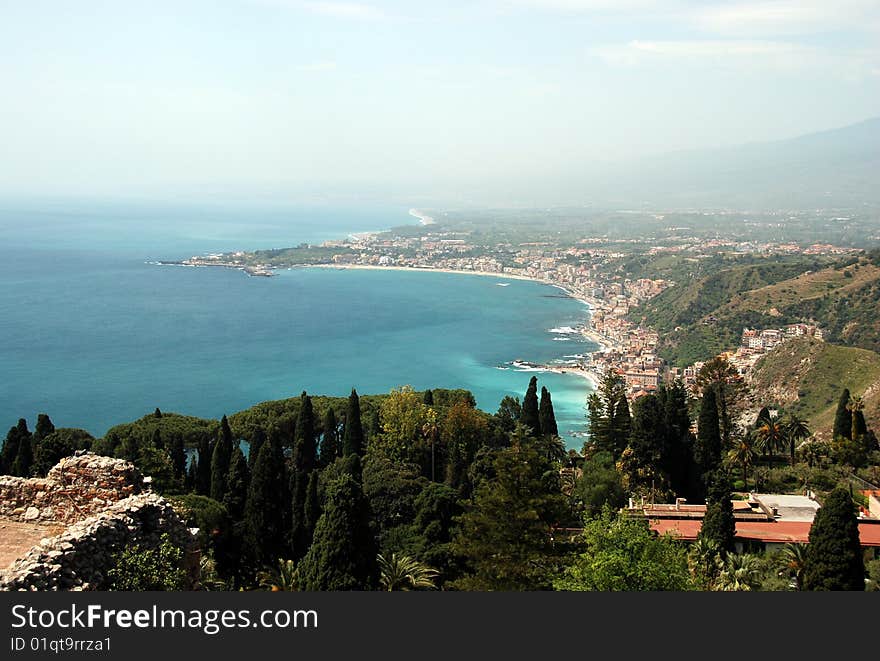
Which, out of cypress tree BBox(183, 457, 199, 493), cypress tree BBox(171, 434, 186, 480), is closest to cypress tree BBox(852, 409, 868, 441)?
cypress tree BBox(183, 457, 199, 493)

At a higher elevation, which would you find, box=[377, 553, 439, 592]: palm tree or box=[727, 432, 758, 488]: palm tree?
box=[377, 553, 439, 592]: palm tree

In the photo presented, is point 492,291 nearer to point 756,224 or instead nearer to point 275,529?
point 275,529

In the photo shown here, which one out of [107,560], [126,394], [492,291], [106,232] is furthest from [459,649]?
[106,232]

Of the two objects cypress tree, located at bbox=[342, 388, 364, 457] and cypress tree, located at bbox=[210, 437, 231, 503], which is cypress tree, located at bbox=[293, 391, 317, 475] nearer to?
cypress tree, located at bbox=[342, 388, 364, 457]

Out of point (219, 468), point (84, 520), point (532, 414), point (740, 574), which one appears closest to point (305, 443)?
point (219, 468)

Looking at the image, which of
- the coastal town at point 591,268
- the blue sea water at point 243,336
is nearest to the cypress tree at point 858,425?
the blue sea water at point 243,336
